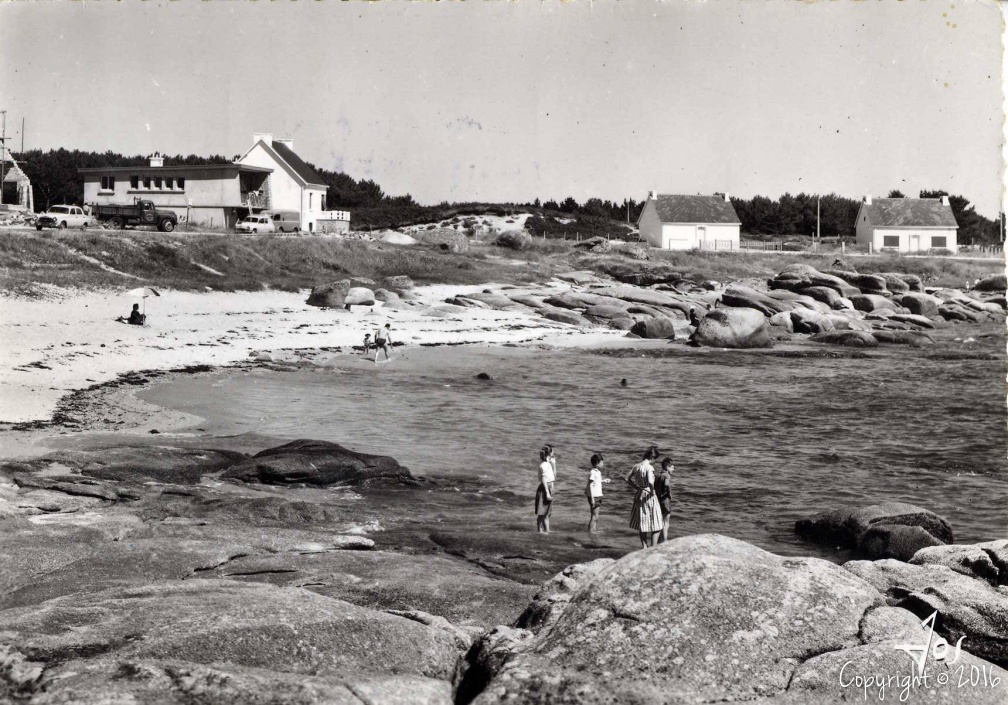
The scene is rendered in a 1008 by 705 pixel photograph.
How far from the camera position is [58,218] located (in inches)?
1817

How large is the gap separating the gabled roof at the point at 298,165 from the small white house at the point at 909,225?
157ft

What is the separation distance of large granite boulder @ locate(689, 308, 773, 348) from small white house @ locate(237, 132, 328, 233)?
29.1 m

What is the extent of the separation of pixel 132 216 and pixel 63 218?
4288 millimetres

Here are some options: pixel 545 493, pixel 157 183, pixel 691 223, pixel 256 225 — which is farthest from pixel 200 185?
pixel 545 493

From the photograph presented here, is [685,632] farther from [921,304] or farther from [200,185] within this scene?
[200,185]

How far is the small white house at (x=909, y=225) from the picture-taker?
263 feet

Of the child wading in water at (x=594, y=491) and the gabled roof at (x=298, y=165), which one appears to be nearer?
the child wading in water at (x=594, y=491)

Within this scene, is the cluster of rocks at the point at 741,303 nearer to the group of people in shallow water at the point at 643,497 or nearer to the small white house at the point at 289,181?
the small white house at the point at 289,181

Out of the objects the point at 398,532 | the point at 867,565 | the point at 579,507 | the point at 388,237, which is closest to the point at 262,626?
the point at 867,565

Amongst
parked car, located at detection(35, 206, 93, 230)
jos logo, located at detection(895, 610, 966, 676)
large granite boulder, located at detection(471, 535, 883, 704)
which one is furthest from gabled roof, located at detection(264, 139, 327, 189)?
jos logo, located at detection(895, 610, 966, 676)

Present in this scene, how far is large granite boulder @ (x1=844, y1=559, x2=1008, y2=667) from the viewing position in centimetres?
752

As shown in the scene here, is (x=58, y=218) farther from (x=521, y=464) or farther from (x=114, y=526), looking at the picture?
(x=114, y=526)

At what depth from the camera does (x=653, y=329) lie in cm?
4359

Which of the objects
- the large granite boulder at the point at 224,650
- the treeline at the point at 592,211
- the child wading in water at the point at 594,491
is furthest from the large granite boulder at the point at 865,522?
the treeline at the point at 592,211
